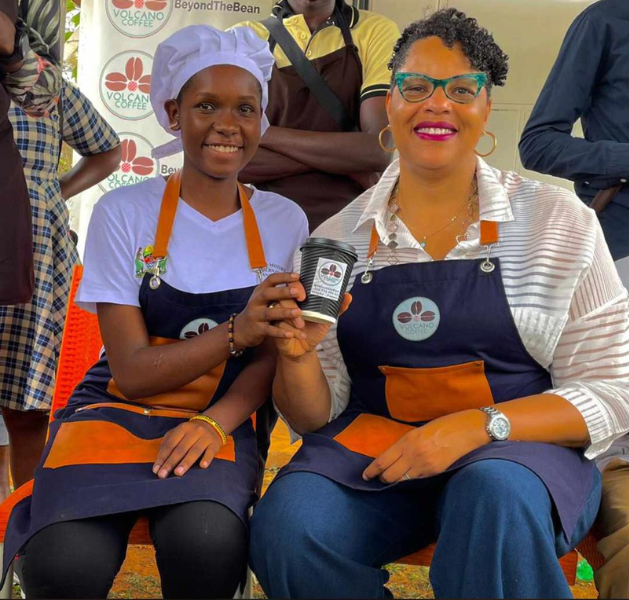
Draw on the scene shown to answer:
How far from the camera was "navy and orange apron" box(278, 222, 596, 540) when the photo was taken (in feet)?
6.81

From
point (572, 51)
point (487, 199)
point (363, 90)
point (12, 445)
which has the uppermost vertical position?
point (572, 51)

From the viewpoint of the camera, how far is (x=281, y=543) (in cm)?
183

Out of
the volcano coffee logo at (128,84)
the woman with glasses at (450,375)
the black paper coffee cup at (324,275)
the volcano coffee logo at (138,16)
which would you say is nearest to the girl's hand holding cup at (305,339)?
the woman with glasses at (450,375)

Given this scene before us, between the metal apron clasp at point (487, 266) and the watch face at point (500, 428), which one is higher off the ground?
the metal apron clasp at point (487, 266)

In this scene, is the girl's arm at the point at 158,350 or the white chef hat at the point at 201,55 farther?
the white chef hat at the point at 201,55

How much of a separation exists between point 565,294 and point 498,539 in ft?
2.12

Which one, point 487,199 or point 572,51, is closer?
point 487,199

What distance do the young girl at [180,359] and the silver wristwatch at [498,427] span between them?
1.60 ft

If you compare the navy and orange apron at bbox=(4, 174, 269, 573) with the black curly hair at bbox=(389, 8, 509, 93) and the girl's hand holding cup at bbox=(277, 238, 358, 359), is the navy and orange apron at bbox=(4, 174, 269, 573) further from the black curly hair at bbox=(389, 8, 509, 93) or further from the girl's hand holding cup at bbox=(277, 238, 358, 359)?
the black curly hair at bbox=(389, 8, 509, 93)

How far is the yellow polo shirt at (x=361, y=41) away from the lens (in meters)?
3.30

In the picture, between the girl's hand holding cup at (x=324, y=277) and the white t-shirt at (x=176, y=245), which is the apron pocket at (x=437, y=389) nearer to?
the girl's hand holding cup at (x=324, y=277)

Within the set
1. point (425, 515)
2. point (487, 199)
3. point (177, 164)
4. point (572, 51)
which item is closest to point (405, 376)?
point (425, 515)

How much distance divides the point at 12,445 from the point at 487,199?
1.86 metres

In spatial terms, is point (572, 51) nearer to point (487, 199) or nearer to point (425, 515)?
point (487, 199)
